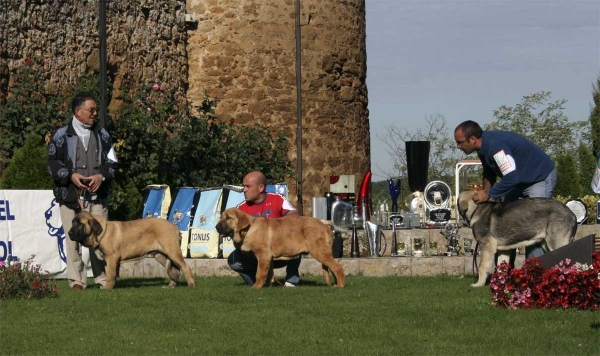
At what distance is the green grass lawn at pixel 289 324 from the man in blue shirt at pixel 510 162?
105cm

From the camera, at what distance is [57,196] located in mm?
11266

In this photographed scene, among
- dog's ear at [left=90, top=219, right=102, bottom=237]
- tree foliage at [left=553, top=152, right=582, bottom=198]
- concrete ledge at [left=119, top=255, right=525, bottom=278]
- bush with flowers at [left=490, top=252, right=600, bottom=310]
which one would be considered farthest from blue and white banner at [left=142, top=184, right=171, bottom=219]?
tree foliage at [left=553, top=152, right=582, bottom=198]

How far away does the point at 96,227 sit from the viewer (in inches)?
433

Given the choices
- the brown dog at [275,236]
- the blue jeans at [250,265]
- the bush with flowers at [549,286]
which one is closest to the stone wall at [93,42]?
the blue jeans at [250,265]

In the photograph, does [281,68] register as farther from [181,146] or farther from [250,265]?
[250,265]

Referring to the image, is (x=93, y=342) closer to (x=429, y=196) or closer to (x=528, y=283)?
(x=528, y=283)

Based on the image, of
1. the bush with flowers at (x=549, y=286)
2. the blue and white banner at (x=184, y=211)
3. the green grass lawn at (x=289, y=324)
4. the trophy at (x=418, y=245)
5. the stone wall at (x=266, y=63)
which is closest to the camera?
the green grass lawn at (x=289, y=324)

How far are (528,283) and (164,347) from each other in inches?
124

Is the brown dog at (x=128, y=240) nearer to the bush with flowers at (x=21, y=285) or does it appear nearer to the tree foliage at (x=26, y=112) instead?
the bush with flowers at (x=21, y=285)

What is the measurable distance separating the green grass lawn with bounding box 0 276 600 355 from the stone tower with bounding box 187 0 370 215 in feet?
42.5

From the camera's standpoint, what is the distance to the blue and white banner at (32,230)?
13188 millimetres

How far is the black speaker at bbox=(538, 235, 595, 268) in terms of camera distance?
9023 mm

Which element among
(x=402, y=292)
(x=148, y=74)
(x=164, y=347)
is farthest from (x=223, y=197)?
(x=164, y=347)

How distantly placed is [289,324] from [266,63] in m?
15.6
